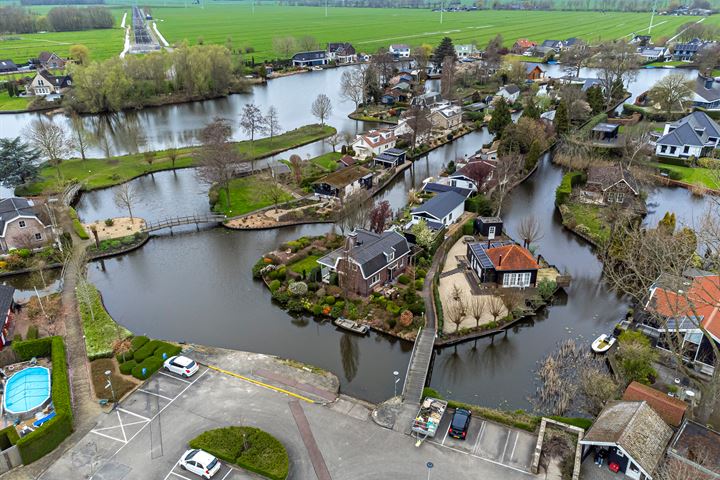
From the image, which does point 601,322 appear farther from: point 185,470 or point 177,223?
point 177,223

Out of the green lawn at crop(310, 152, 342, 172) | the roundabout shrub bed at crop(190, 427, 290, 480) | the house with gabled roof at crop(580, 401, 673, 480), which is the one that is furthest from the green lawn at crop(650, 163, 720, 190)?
the roundabout shrub bed at crop(190, 427, 290, 480)

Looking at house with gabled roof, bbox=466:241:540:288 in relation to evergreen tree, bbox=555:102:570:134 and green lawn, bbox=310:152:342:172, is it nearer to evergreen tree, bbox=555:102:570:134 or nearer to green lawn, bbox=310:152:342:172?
green lawn, bbox=310:152:342:172

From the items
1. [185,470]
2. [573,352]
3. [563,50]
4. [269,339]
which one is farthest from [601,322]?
[563,50]

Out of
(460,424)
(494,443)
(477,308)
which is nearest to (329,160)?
(477,308)

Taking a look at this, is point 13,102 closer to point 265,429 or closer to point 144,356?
point 144,356

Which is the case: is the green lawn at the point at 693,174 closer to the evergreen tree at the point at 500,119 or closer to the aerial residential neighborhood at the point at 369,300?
the aerial residential neighborhood at the point at 369,300

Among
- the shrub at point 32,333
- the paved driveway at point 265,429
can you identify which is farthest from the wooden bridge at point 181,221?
the paved driveway at point 265,429

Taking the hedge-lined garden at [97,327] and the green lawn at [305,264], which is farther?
the green lawn at [305,264]
